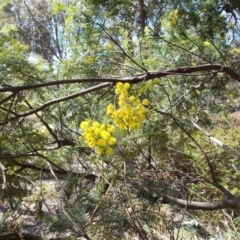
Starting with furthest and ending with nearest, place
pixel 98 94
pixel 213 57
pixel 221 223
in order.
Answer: pixel 221 223, pixel 213 57, pixel 98 94

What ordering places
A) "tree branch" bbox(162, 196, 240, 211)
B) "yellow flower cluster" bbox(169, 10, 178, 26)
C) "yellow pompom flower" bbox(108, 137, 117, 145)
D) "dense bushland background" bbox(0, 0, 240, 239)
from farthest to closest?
"yellow flower cluster" bbox(169, 10, 178, 26)
"tree branch" bbox(162, 196, 240, 211)
"dense bushland background" bbox(0, 0, 240, 239)
"yellow pompom flower" bbox(108, 137, 117, 145)

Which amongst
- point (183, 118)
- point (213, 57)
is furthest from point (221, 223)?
point (213, 57)

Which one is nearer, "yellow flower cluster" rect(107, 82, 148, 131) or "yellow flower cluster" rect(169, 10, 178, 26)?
"yellow flower cluster" rect(107, 82, 148, 131)

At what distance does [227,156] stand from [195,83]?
5.35 feet

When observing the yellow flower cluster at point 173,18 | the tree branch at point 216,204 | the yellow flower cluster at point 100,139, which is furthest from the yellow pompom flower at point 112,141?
the yellow flower cluster at point 173,18

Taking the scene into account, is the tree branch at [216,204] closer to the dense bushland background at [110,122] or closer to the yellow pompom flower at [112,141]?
the dense bushland background at [110,122]

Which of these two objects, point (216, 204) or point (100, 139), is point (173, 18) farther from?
point (100, 139)

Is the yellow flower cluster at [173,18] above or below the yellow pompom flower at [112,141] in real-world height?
above

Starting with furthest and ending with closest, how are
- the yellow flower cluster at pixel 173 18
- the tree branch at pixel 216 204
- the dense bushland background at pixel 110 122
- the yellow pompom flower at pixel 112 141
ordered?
the yellow flower cluster at pixel 173 18 < the tree branch at pixel 216 204 < the dense bushland background at pixel 110 122 < the yellow pompom flower at pixel 112 141

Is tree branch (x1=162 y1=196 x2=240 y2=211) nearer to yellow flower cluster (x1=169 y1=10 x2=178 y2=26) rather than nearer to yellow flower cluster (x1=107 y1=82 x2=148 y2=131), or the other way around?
yellow flower cluster (x1=107 y1=82 x2=148 y2=131)

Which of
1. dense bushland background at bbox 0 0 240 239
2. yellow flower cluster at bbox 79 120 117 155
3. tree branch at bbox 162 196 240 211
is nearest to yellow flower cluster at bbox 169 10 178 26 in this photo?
dense bushland background at bbox 0 0 240 239

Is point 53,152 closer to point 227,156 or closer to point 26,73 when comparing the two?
point 26,73

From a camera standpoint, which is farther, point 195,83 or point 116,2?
point 195,83

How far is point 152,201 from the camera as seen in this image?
1.65 meters
